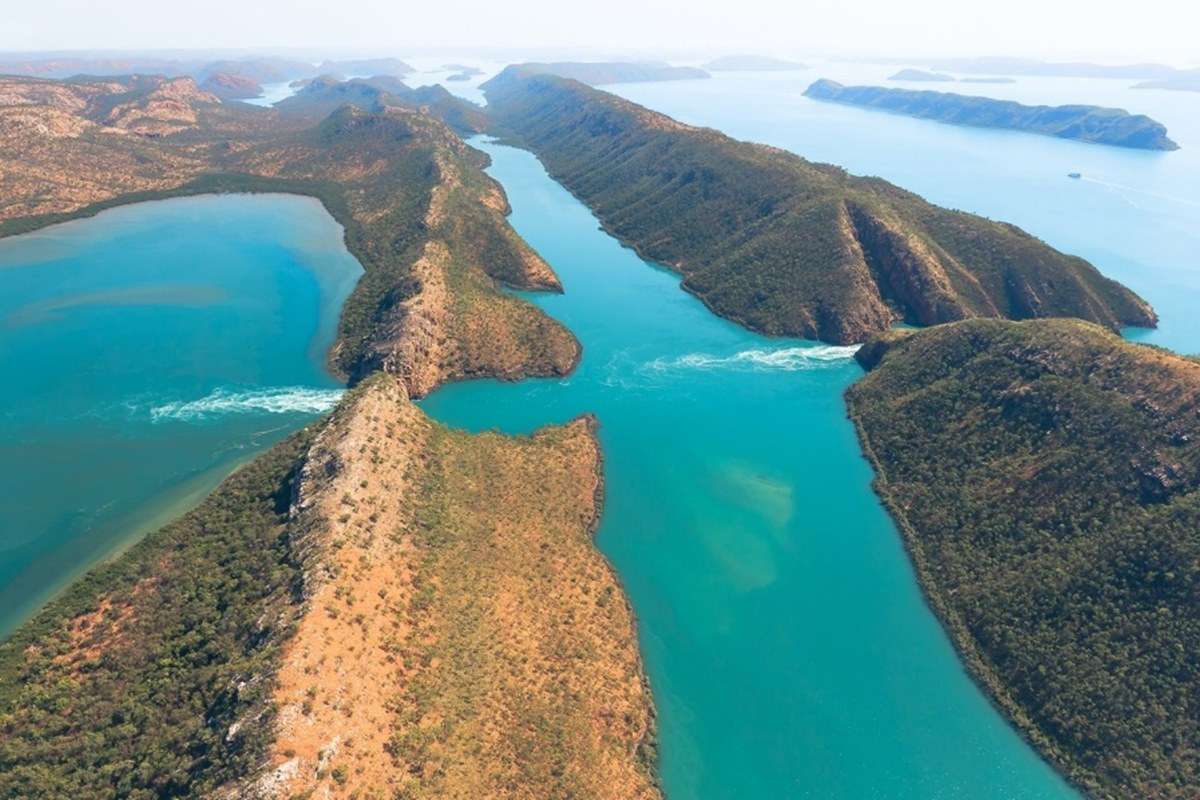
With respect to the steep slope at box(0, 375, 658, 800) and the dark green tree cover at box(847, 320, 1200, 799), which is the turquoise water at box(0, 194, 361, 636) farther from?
the dark green tree cover at box(847, 320, 1200, 799)

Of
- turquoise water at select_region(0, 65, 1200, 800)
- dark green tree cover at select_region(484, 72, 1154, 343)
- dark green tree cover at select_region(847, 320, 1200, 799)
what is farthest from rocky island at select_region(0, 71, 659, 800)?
dark green tree cover at select_region(484, 72, 1154, 343)

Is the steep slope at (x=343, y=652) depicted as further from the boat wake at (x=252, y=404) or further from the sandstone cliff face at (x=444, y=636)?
the boat wake at (x=252, y=404)

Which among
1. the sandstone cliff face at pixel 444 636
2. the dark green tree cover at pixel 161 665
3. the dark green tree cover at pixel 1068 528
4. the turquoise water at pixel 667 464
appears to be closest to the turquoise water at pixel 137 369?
the turquoise water at pixel 667 464

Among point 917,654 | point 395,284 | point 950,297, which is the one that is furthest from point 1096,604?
point 395,284

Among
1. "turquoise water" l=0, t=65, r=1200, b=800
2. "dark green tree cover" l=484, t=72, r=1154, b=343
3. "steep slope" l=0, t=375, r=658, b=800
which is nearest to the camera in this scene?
"steep slope" l=0, t=375, r=658, b=800

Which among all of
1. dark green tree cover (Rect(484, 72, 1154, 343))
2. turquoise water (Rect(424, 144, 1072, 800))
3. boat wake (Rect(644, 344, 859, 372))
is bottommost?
turquoise water (Rect(424, 144, 1072, 800))

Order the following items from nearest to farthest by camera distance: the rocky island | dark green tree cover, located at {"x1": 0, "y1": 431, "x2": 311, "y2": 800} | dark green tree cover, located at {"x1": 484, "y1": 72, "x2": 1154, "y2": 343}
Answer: dark green tree cover, located at {"x1": 0, "y1": 431, "x2": 311, "y2": 800} → the rocky island → dark green tree cover, located at {"x1": 484, "y1": 72, "x2": 1154, "y2": 343}
